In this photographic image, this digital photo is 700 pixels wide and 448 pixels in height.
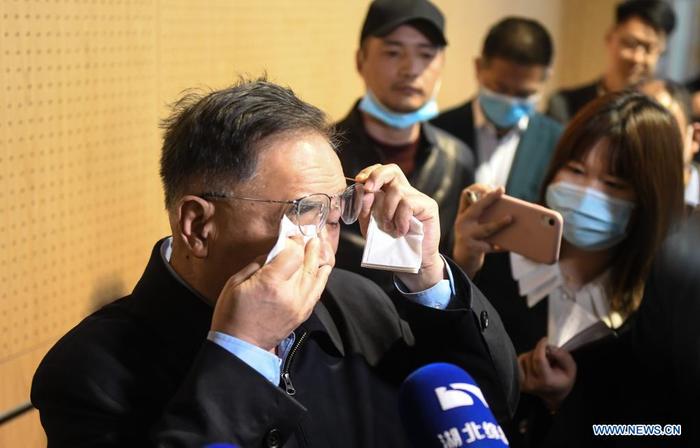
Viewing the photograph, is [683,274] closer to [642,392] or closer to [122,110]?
[642,392]

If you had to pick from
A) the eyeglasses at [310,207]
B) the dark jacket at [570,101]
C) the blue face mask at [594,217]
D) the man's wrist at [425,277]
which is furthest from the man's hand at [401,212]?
the dark jacket at [570,101]

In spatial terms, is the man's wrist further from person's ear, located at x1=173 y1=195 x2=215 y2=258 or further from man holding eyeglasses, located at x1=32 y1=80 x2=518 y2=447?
person's ear, located at x1=173 y1=195 x2=215 y2=258

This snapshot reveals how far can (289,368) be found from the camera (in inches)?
76.9

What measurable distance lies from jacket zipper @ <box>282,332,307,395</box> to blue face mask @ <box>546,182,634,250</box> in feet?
3.52

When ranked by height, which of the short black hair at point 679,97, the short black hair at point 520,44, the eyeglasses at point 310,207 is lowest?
the short black hair at point 679,97

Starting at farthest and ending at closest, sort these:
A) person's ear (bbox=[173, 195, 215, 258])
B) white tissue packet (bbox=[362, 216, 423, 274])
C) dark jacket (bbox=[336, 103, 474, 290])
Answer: dark jacket (bbox=[336, 103, 474, 290])
white tissue packet (bbox=[362, 216, 423, 274])
person's ear (bbox=[173, 195, 215, 258])

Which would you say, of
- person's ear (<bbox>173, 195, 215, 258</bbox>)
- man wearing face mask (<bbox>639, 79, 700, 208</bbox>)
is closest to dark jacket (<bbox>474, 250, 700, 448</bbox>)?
man wearing face mask (<bbox>639, 79, 700, 208</bbox>)

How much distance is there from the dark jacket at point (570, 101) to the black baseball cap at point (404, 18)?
1802mm

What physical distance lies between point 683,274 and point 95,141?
1.72 meters

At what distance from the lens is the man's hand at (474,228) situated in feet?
8.53

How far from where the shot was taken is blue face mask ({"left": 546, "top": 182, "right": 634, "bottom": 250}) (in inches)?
108

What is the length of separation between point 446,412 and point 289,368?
0.50 m

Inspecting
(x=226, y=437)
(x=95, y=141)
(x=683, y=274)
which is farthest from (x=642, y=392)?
(x=95, y=141)

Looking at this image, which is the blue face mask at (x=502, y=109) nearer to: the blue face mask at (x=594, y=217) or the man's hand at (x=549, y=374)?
the blue face mask at (x=594, y=217)
